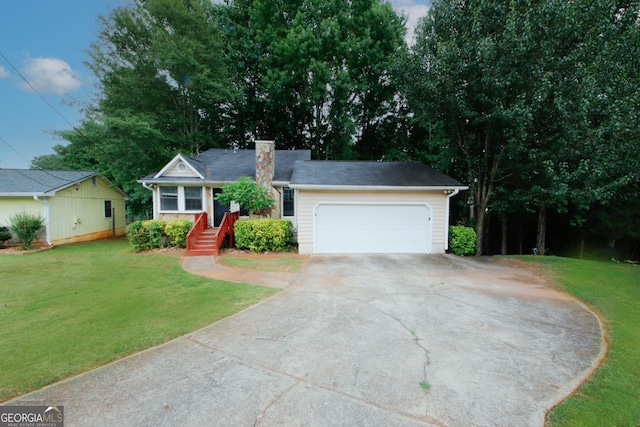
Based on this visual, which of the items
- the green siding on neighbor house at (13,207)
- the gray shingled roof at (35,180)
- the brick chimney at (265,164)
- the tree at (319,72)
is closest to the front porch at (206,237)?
the brick chimney at (265,164)

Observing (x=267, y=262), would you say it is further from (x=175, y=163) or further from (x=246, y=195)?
(x=175, y=163)

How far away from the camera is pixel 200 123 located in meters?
19.8

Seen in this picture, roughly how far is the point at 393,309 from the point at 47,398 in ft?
15.5

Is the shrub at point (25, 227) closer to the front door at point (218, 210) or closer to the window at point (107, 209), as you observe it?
the window at point (107, 209)

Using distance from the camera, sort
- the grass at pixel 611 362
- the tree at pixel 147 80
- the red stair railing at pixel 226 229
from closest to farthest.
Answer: the grass at pixel 611 362 → the red stair railing at pixel 226 229 → the tree at pixel 147 80

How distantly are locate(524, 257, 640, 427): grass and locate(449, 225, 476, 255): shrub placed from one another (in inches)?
119

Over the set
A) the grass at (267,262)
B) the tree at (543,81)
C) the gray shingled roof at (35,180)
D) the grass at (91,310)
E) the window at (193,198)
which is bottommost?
the grass at (267,262)

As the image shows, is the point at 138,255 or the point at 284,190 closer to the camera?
the point at 138,255

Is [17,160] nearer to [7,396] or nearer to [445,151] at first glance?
[7,396]

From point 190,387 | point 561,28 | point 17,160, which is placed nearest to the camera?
point 190,387

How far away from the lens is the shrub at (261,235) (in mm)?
10500

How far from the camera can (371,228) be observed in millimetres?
10641

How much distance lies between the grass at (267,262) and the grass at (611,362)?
20.1 ft

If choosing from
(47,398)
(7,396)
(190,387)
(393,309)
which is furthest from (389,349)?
(7,396)
